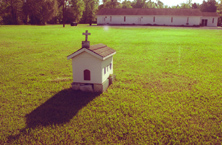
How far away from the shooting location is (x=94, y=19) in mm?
83438

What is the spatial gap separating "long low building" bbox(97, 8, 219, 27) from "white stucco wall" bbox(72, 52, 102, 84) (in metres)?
54.0

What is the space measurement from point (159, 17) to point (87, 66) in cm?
5473

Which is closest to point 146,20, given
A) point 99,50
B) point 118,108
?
point 99,50

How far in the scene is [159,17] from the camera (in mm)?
55094

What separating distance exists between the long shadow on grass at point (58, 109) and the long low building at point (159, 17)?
54.5 metres

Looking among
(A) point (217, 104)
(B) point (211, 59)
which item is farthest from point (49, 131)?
(B) point (211, 59)

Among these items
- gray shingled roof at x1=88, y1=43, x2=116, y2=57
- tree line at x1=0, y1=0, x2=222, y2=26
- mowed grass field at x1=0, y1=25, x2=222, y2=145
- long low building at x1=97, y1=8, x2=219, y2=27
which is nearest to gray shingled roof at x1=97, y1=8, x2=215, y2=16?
long low building at x1=97, y1=8, x2=219, y2=27

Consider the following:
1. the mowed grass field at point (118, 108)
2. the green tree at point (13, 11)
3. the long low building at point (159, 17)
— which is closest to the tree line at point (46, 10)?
the green tree at point (13, 11)

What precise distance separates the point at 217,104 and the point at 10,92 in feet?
23.5

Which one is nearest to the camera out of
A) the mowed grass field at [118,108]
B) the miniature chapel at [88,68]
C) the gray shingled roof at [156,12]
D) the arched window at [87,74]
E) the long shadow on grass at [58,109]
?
the mowed grass field at [118,108]

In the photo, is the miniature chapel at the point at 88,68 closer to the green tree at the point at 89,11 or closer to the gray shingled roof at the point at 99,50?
the gray shingled roof at the point at 99,50

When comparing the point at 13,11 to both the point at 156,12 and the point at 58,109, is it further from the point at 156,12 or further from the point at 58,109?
the point at 58,109

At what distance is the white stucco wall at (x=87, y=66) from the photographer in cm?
579

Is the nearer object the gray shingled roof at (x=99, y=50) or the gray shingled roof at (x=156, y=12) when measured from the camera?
the gray shingled roof at (x=99, y=50)
